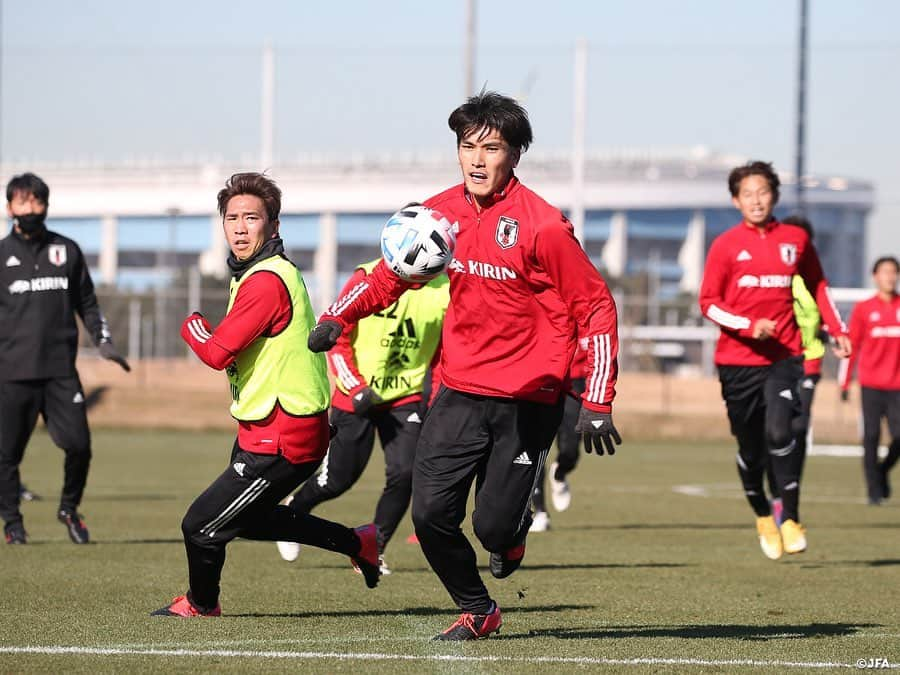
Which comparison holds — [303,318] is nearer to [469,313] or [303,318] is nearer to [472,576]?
[469,313]

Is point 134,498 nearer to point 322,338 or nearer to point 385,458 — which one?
point 385,458

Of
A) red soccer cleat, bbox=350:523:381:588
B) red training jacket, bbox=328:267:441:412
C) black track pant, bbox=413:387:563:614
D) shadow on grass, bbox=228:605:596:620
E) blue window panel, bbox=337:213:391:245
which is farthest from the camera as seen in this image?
blue window panel, bbox=337:213:391:245

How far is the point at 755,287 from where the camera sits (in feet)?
34.4

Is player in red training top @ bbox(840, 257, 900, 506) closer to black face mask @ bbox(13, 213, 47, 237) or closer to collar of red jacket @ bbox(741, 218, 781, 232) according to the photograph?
collar of red jacket @ bbox(741, 218, 781, 232)

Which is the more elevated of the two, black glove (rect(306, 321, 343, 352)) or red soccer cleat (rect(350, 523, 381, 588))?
black glove (rect(306, 321, 343, 352))

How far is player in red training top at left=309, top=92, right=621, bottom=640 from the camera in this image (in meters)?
6.66

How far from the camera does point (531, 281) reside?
671 centimetres

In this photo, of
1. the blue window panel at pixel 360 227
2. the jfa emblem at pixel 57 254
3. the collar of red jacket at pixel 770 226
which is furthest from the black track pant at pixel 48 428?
the blue window panel at pixel 360 227

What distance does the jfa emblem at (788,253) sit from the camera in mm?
10516

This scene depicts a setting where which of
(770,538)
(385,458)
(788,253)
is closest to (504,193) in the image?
(385,458)

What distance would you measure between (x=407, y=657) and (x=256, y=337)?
5.23 ft

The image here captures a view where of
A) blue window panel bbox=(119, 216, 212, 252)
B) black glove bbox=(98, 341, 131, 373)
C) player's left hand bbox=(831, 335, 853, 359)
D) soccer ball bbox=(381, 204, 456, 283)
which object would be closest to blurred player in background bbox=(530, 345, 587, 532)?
player's left hand bbox=(831, 335, 853, 359)

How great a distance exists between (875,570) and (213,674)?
18.6ft

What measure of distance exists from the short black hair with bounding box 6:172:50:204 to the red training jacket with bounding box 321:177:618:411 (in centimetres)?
479
